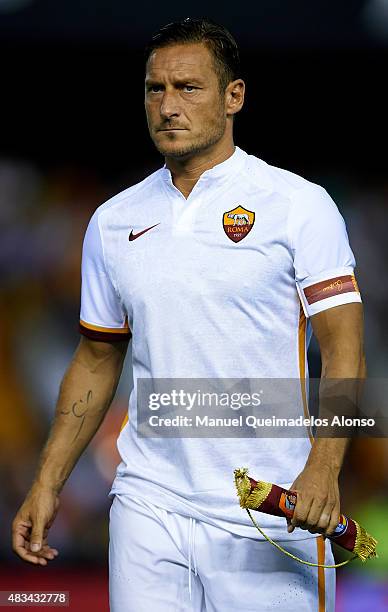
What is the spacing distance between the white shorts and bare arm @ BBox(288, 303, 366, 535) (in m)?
0.39

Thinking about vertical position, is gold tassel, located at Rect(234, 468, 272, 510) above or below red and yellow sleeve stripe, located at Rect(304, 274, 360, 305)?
below

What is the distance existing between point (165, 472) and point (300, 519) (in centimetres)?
57

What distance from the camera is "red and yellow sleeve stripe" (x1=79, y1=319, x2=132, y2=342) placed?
3.68m

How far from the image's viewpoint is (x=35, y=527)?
11.5 ft

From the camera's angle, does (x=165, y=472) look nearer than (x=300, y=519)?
No

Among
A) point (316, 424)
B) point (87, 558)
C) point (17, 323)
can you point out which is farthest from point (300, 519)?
point (17, 323)

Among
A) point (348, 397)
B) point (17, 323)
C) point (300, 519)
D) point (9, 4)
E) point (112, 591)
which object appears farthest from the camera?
point (17, 323)

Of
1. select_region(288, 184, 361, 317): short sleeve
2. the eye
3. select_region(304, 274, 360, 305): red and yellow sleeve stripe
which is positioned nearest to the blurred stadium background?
the eye

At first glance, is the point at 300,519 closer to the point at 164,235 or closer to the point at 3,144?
the point at 164,235

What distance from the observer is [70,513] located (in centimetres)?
616

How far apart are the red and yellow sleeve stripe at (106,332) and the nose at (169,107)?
0.63 meters

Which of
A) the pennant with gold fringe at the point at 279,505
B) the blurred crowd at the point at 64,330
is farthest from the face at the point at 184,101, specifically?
the blurred crowd at the point at 64,330

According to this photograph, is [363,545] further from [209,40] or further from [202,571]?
[209,40]

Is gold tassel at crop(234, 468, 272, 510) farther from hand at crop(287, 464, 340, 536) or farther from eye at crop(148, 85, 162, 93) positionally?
eye at crop(148, 85, 162, 93)
